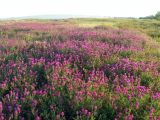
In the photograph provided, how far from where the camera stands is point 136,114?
12.7 feet

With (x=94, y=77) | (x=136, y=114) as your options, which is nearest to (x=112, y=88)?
(x=94, y=77)

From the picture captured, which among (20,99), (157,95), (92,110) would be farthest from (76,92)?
(157,95)

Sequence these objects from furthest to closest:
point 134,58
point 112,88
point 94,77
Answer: point 134,58
point 94,77
point 112,88

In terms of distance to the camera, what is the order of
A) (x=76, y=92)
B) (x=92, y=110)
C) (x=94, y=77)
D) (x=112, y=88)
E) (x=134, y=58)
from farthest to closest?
1. (x=134, y=58)
2. (x=94, y=77)
3. (x=112, y=88)
4. (x=76, y=92)
5. (x=92, y=110)

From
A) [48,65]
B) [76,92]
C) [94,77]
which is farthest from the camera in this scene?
[48,65]

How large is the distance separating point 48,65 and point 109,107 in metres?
1.88

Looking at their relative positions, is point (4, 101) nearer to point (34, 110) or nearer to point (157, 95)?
point (34, 110)

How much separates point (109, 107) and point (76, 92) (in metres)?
0.50

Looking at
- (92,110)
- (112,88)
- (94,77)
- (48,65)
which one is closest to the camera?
(92,110)

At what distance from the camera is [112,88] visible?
468 cm

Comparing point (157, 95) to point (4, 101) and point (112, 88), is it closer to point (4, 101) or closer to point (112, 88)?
point (112, 88)

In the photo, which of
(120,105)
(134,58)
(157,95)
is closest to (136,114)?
(120,105)

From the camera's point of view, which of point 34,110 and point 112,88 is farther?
point 112,88

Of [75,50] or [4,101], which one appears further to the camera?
[75,50]
